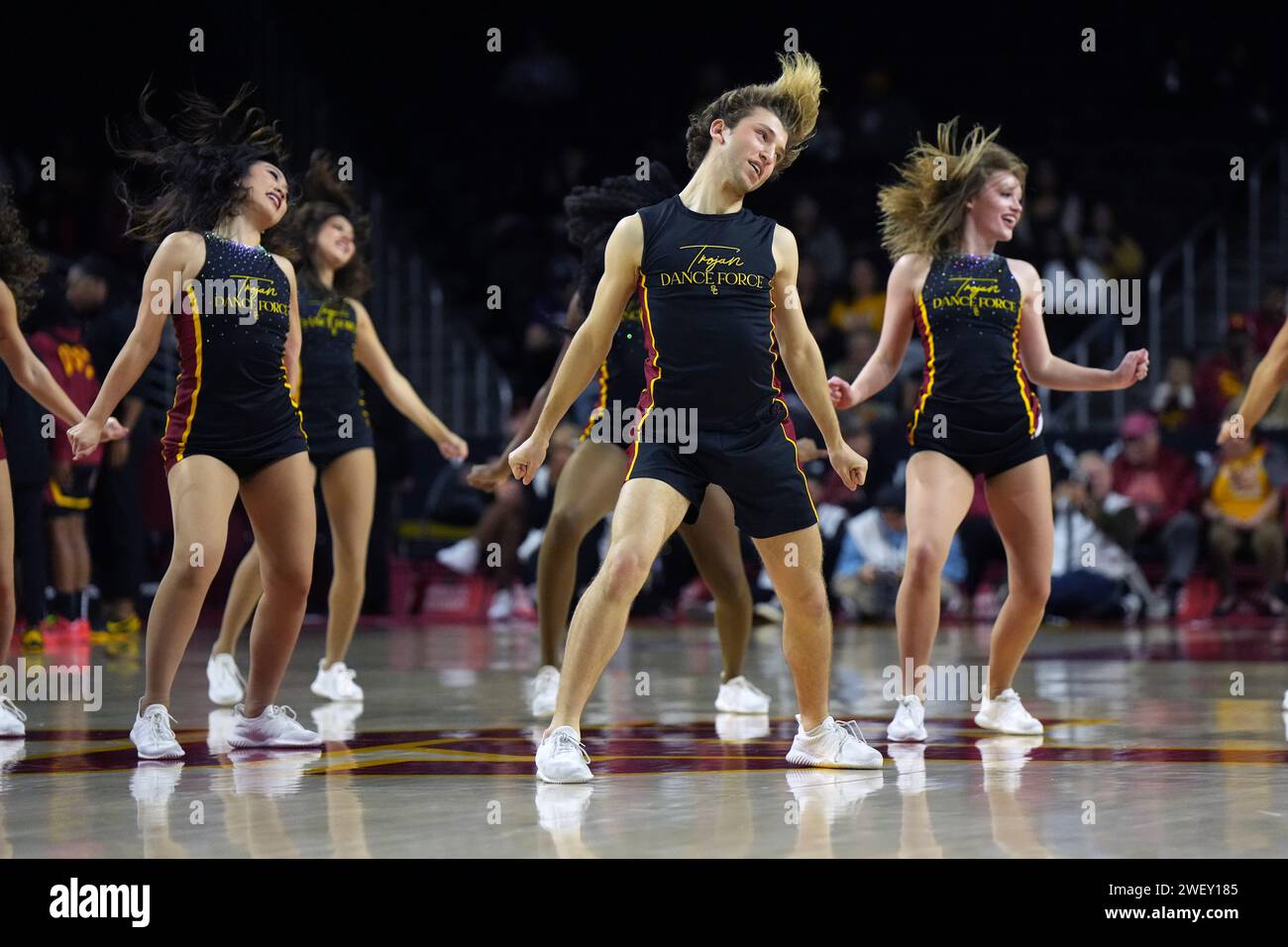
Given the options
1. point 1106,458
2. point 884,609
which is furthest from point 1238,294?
point 884,609

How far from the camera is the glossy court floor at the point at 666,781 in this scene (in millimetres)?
3891

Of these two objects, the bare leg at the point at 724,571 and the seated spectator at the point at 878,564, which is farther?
the seated spectator at the point at 878,564

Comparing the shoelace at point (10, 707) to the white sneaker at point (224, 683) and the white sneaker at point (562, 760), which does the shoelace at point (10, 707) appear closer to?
the white sneaker at point (224, 683)

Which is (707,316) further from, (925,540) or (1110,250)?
(1110,250)

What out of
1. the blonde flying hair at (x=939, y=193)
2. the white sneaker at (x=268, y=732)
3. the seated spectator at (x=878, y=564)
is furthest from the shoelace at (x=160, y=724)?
the seated spectator at (x=878, y=564)

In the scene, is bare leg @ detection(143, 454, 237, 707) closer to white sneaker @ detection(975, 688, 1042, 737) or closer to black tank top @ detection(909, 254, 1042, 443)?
black tank top @ detection(909, 254, 1042, 443)

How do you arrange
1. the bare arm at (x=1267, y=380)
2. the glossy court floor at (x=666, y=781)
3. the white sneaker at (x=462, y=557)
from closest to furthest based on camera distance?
the glossy court floor at (x=666, y=781) < the bare arm at (x=1267, y=380) < the white sneaker at (x=462, y=557)

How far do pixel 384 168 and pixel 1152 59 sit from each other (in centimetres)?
741

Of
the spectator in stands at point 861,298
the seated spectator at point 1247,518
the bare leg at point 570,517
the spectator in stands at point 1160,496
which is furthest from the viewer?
the spectator in stands at point 861,298

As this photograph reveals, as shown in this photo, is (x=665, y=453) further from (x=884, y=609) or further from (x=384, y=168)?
(x=384, y=168)

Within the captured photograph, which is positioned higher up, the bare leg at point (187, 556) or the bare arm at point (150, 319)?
the bare arm at point (150, 319)

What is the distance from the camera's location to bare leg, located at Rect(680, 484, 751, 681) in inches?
272

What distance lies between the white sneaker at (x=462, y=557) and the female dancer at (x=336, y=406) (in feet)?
18.4

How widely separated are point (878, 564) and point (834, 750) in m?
7.14
